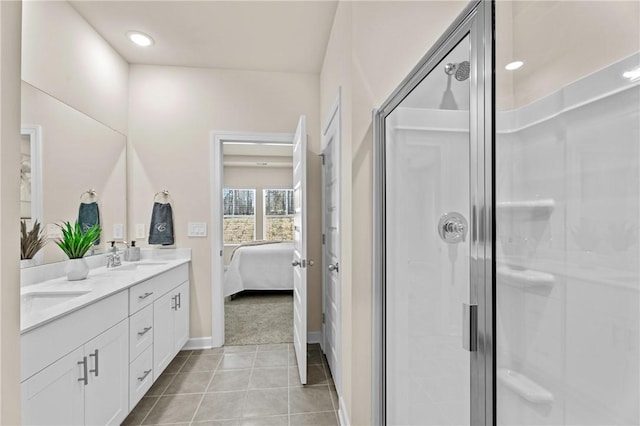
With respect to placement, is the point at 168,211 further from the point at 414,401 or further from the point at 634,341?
the point at 634,341

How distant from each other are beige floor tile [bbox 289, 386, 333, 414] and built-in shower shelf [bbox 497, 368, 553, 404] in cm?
167

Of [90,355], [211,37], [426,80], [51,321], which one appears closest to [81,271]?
[90,355]

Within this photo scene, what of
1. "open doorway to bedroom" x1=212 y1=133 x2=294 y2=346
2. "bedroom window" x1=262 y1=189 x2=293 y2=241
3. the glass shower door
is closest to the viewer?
the glass shower door

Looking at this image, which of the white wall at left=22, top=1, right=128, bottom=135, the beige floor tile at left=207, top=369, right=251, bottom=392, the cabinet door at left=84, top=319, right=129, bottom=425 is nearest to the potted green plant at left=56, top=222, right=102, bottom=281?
the cabinet door at left=84, top=319, right=129, bottom=425

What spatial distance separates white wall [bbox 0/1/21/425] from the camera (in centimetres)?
66

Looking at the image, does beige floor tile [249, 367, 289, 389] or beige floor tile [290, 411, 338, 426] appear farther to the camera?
beige floor tile [249, 367, 289, 389]

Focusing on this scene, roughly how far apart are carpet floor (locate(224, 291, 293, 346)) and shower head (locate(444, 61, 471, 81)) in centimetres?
281

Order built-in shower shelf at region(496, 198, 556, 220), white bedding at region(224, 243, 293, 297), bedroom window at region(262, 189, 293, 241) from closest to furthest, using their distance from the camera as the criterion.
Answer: built-in shower shelf at region(496, 198, 556, 220) < white bedding at region(224, 243, 293, 297) < bedroom window at region(262, 189, 293, 241)

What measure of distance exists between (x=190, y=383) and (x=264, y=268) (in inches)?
96.4

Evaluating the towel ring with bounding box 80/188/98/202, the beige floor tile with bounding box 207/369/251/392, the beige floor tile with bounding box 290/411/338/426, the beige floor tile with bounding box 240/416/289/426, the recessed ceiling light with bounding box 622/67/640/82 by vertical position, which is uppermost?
the recessed ceiling light with bounding box 622/67/640/82

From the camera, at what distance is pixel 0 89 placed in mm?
660

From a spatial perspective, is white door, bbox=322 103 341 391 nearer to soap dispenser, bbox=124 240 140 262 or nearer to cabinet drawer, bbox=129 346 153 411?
cabinet drawer, bbox=129 346 153 411

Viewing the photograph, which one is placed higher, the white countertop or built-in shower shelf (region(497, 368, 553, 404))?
built-in shower shelf (region(497, 368, 553, 404))

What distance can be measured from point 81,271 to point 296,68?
2.47 m
